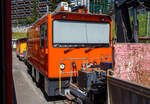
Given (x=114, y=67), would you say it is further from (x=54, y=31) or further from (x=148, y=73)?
(x=54, y=31)

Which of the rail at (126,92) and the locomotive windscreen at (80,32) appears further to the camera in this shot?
the locomotive windscreen at (80,32)

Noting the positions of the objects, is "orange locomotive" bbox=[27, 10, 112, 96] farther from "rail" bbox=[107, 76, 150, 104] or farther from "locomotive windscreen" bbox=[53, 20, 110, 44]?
"rail" bbox=[107, 76, 150, 104]

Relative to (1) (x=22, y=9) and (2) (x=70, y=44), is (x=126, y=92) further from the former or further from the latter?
(1) (x=22, y=9)

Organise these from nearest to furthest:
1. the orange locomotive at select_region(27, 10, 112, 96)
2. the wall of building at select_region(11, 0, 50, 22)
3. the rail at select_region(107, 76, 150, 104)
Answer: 1. the rail at select_region(107, 76, 150, 104)
2. the orange locomotive at select_region(27, 10, 112, 96)
3. the wall of building at select_region(11, 0, 50, 22)

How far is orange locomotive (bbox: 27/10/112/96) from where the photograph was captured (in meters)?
5.84

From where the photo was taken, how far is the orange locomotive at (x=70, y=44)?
5.84m

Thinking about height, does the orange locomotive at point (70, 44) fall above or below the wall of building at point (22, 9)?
below

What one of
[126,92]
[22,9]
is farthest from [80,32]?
[22,9]

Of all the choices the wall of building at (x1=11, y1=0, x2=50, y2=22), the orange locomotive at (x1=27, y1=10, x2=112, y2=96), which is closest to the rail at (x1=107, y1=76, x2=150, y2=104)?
the orange locomotive at (x1=27, y1=10, x2=112, y2=96)

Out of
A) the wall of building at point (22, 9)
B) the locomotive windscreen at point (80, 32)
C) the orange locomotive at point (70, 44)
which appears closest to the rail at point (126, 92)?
the orange locomotive at point (70, 44)

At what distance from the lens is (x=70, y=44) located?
6082 millimetres

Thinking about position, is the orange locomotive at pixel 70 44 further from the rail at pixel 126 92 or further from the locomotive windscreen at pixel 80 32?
the rail at pixel 126 92

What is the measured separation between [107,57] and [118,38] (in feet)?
6.47

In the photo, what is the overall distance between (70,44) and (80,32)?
0.56 meters
